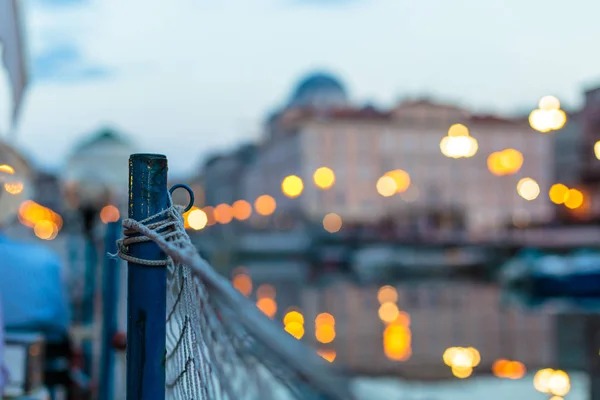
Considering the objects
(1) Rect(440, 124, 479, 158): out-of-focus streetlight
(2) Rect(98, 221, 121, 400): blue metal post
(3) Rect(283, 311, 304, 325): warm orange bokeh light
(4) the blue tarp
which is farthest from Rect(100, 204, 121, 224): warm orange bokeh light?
(1) Rect(440, 124, 479, 158): out-of-focus streetlight

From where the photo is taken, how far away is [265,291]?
28156 millimetres

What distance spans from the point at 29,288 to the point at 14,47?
1599mm

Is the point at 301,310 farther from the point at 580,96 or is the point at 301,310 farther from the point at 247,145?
the point at 247,145

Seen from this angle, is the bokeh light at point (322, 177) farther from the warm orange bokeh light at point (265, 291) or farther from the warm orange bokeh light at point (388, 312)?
the warm orange bokeh light at point (388, 312)

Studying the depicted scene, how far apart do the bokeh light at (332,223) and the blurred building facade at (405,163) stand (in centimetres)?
63

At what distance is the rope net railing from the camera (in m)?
1.73

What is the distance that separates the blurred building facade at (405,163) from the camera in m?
66.2

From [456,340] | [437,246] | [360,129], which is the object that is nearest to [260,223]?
[360,129]

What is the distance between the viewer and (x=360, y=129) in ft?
223

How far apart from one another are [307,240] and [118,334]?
50.8 metres

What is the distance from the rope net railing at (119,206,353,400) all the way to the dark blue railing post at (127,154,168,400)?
1.4 inches

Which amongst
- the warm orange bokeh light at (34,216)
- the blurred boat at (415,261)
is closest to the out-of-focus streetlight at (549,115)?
the warm orange bokeh light at (34,216)

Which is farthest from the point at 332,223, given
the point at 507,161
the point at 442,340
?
the point at 442,340

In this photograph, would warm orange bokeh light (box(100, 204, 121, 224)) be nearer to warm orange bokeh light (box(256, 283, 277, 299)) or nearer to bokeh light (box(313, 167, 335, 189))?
warm orange bokeh light (box(256, 283, 277, 299))
